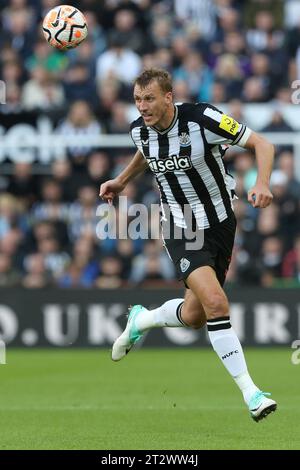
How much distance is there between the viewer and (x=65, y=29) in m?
8.97

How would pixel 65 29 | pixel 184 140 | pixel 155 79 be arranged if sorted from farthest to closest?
pixel 65 29
pixel 184 140
pixel 155 79

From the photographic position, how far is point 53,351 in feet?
46.4

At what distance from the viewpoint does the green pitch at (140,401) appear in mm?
7250

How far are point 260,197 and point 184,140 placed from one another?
106 cm

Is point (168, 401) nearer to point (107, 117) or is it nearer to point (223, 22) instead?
point (107, 117)

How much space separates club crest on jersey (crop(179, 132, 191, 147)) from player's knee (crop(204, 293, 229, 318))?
3.64 ft

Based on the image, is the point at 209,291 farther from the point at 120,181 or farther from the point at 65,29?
the point at 65,29

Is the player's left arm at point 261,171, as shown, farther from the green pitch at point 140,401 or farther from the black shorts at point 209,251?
the green pitch at point 140,401

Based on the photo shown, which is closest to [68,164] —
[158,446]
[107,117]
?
[107,117]

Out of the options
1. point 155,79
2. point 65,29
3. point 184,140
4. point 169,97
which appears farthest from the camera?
point 65,29

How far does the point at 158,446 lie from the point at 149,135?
7.70ft

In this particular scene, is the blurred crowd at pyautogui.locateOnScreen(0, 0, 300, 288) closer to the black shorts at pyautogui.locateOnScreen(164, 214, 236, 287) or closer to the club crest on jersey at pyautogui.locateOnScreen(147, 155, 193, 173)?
the black shorts at pyautogui.locateOnScreen(164, 214, 236, 287)

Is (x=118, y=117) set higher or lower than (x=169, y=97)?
lower

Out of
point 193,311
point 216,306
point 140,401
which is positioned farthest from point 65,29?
point 140,401
